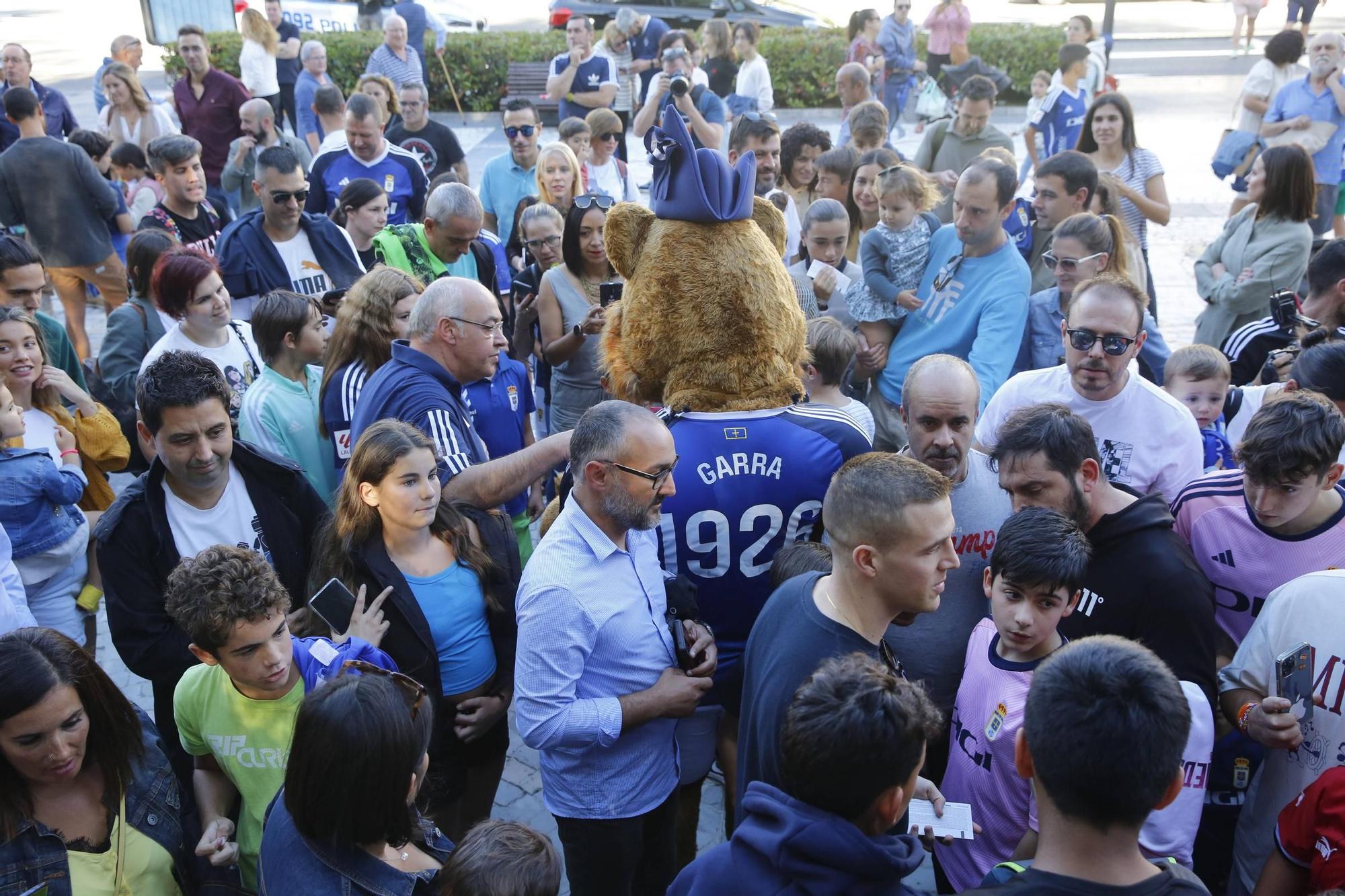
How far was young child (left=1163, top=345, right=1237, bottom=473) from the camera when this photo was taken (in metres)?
4.60

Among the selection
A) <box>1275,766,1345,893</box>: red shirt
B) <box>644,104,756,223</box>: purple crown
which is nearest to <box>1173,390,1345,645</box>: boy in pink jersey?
<box>1275,766,1345,893</box>: red shirt

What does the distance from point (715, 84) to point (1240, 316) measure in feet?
27.4

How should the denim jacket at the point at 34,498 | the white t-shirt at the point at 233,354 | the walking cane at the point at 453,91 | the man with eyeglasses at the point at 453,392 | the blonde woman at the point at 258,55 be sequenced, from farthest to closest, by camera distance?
the walking cane at the point at 453,91 < the blonde woman at the point at 258,55 < the white t-shirt at the point at 233,354 < the denim jacket at the point at 34,498 < the man with eyeglasses at the point at 453,392

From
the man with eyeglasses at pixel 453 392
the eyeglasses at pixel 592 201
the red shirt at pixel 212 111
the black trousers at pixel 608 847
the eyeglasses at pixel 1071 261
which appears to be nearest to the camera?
the black trousers at pixel 608 847

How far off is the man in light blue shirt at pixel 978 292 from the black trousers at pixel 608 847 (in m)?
2.45

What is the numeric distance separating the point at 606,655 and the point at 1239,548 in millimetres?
2023

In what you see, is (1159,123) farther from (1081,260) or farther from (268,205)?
(268,205)

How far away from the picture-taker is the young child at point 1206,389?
15.1 feet

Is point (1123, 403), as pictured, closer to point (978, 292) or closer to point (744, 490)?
point (978, 292)

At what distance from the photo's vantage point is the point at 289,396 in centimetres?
460

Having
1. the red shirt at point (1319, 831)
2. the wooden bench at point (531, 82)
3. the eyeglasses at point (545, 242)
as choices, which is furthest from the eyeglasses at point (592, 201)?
the wooden bench at point (531, 82)

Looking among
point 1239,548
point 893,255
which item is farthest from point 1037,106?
point 1239,548

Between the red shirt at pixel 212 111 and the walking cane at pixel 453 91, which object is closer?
the red shirt at pixel 212 111

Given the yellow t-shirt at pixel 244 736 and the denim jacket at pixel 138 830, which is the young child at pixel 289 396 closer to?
the yellow t-shirt at pixel 244 736
